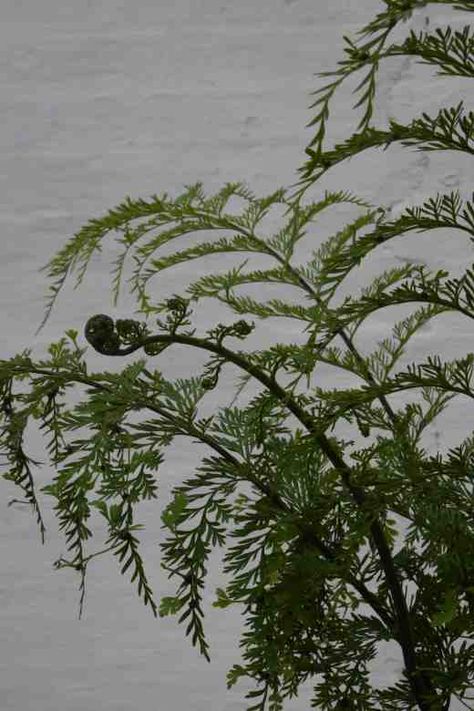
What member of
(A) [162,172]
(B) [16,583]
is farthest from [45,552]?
(A) [162,172]

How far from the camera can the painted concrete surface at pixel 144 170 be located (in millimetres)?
1748

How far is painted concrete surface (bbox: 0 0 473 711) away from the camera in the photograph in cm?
175

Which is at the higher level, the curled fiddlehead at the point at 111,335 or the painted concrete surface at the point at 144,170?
the painted concrete surface at the point at 144,170

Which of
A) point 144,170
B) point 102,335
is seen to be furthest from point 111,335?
point 144,170

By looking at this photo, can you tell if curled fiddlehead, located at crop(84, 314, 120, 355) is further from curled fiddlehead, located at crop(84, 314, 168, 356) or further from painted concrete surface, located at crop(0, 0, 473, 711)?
painted concrete surface, located at crop(0, 0, 473, 711)

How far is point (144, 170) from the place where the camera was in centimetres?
178

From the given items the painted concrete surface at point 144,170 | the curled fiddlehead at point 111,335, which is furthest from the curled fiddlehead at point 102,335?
the painted concrete surface at point 144,170

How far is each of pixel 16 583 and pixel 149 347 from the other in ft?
4.57

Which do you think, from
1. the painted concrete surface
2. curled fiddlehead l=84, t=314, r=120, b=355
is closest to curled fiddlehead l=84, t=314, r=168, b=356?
curled fiddlehead l=84, t=314, r=120, b=355

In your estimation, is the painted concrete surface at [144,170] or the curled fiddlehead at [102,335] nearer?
the curled fiddlehead at [102,335]

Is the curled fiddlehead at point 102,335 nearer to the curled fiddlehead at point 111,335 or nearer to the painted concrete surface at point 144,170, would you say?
the curled fiddlehead at point 111,335

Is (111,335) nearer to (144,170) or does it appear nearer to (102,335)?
(102,335)

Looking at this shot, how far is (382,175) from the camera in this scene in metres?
1.73

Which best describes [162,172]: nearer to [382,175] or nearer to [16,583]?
[382,175]
